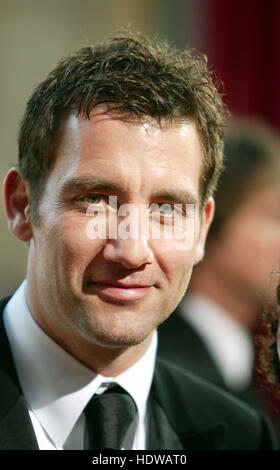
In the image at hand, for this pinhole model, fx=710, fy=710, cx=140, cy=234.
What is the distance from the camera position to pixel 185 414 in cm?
179

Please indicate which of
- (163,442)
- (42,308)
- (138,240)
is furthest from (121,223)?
(163,442)

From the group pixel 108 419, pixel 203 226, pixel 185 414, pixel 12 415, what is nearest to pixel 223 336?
pixel 185 414

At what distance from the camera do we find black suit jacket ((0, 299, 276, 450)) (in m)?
1.50

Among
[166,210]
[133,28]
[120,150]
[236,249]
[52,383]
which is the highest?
[133,28]

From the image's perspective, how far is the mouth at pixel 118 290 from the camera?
1.45m

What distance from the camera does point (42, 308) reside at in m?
1.57

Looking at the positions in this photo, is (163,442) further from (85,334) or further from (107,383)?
(85,334)

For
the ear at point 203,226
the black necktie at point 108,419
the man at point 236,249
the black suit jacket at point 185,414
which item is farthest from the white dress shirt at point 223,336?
the black necktie at point 108,419

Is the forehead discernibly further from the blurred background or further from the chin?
the blurred background

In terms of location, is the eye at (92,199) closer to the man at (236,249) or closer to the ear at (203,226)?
the ear at (203,226)

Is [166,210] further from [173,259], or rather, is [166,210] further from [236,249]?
[236,249]

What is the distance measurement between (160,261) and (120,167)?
0.71ft

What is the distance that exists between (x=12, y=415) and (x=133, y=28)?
72.2 inches

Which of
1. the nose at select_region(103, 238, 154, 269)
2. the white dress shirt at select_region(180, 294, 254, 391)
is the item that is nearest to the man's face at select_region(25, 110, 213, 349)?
the nose at select_region(103, 238, 154, 269)
